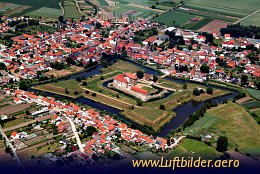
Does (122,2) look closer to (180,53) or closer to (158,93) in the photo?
(180,53)

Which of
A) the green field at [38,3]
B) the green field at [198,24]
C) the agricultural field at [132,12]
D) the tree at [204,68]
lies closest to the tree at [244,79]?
the tree at [204,68]

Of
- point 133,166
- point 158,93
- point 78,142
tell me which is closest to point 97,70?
point 158,93

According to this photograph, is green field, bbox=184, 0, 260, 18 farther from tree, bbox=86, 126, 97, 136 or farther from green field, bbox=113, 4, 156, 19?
tree, bbox=86, 126, 97, 136

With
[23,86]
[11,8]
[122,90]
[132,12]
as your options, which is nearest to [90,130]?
[122,90]

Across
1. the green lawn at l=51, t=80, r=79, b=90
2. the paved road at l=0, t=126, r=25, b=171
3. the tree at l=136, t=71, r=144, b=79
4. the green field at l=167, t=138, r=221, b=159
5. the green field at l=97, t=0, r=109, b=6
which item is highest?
the green field at l=97, t=0, r=109, b=6

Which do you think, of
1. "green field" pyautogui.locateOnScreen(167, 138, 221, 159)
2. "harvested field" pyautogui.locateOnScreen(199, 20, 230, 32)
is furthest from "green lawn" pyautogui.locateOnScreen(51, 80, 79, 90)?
"harvested field" pyautogui.locateOnScreen(199, 20, 230, 32)

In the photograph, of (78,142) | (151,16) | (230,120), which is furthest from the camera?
(151,16)

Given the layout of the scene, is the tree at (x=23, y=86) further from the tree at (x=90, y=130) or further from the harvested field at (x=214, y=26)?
the harvested field at (x=214, y=26)
